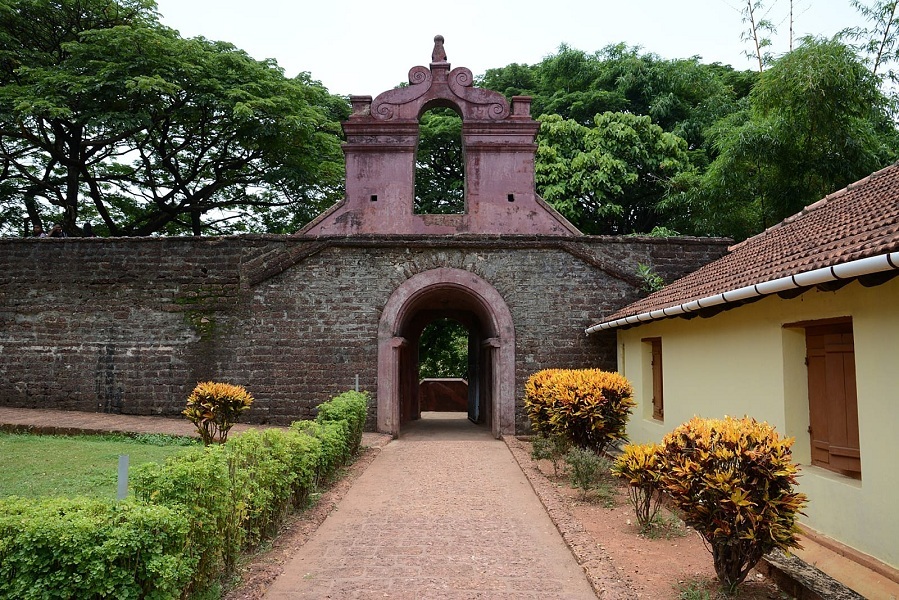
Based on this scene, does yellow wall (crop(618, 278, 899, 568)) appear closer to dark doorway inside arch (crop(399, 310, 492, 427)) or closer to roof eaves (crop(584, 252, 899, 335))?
roof eaves (crop(584, 252, 899, 335))

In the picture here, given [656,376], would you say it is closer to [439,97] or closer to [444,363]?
[439,97]

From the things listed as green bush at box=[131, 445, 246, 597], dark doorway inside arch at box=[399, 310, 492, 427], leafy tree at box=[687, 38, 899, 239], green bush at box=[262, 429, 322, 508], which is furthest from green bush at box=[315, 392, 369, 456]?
leafy tree at box=[687, 38, 899, 239]

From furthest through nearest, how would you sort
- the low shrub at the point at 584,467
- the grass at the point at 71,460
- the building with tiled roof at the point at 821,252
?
1. the low shrub at the point at 584,467
2. the grass at the point at 71,460
3. the building with tiled roof at the point at 821,252

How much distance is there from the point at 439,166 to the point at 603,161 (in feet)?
22.2

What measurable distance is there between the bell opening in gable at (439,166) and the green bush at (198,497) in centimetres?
1890

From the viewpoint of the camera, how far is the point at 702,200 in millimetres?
15977

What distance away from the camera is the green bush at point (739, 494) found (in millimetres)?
4008

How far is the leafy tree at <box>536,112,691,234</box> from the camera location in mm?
19328

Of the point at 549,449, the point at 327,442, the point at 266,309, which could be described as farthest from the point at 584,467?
the point at 266,309

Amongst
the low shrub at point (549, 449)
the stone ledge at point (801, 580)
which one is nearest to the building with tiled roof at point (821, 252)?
the stone ledge at point (801, 580)

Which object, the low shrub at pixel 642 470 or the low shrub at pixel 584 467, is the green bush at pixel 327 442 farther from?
the low shrub at pixel 642 470

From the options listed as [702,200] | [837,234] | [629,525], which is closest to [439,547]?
[629,525]

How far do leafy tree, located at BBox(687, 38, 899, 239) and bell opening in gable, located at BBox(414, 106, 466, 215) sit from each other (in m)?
10.0

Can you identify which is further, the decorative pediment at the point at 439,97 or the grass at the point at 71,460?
the decorative pediment at the point at 439,97
